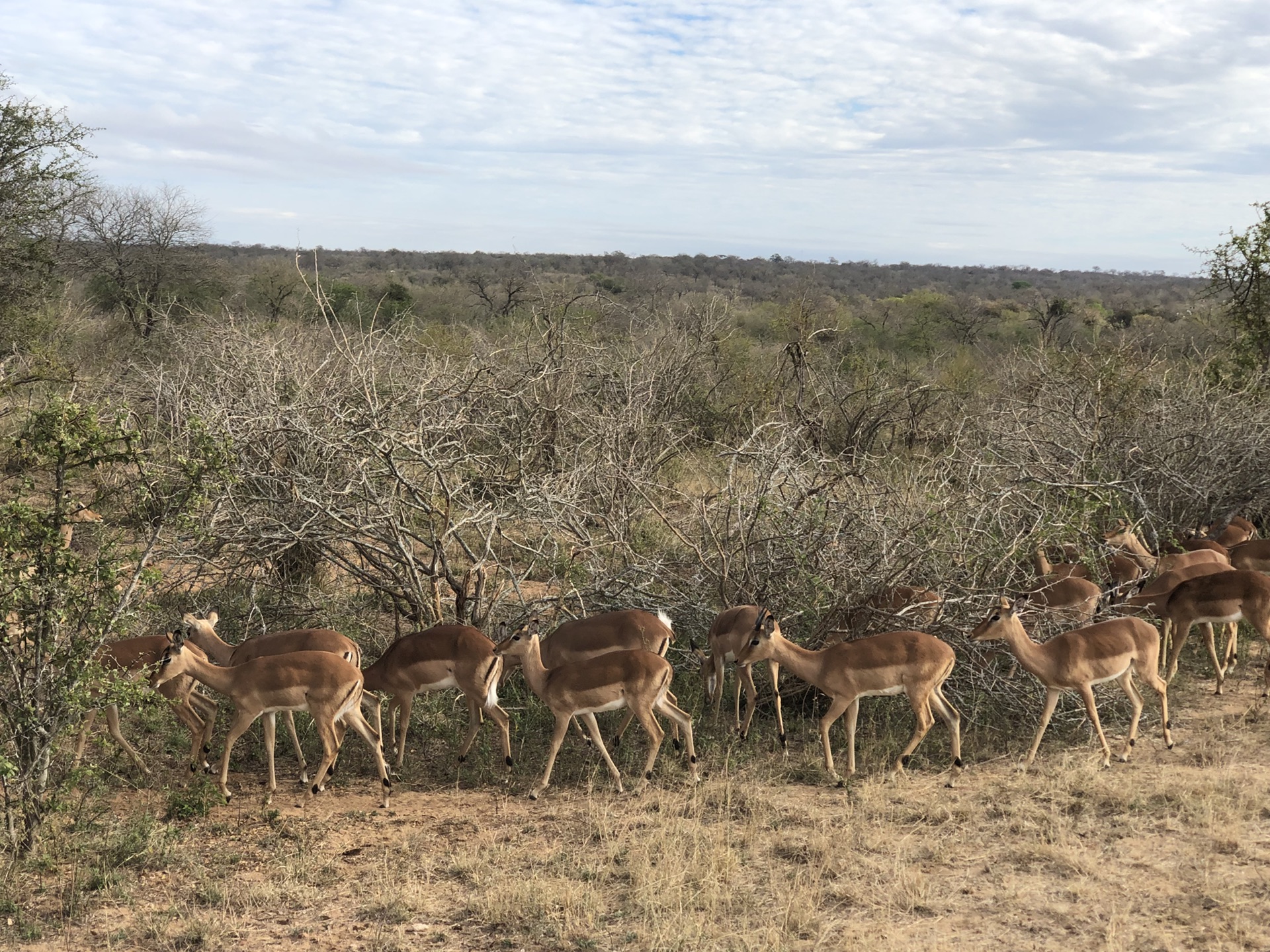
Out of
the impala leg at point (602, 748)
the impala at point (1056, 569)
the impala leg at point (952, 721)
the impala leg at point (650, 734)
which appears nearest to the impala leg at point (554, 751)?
the impala leg at point (602, 748)

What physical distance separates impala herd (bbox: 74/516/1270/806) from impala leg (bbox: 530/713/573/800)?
16 millimetres

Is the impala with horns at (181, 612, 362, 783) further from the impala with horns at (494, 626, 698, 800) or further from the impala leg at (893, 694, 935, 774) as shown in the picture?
the impala leg at (893, 694, 935, 774)

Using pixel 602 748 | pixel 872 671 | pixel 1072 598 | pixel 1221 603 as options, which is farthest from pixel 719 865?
pixel 1221 603

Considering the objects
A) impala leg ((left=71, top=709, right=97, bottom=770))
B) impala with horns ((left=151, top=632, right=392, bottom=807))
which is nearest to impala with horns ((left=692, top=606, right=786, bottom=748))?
impala with horns ((left=151, top=632, right=392, bottom=807))

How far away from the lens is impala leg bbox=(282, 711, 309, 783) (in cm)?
695

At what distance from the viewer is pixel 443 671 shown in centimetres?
712

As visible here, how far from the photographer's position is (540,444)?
418 inches

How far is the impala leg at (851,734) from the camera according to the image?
276 inches

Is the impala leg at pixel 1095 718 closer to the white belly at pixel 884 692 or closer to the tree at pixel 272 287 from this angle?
the white belly at pixel 884 692

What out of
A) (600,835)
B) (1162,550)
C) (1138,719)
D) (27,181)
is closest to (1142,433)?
(1162,550)

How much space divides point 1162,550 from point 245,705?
945 cm

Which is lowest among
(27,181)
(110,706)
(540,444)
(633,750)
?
(633,750)

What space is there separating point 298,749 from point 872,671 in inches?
150

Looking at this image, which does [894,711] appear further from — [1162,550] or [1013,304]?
[1013,304]
